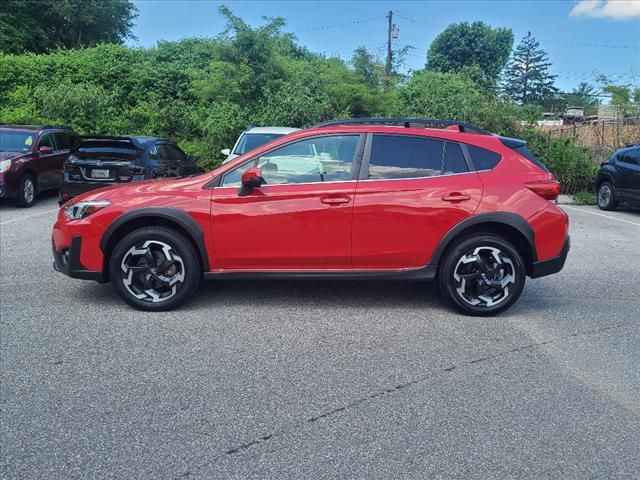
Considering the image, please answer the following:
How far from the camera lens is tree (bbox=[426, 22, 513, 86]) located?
69875 millimetres

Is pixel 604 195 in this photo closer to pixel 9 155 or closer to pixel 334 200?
pixel 334 200

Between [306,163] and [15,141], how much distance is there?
9359 millimetres

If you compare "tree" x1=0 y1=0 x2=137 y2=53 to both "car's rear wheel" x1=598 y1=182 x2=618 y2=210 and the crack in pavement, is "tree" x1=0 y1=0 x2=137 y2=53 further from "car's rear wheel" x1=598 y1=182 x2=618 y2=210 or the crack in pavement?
the crack in pavement

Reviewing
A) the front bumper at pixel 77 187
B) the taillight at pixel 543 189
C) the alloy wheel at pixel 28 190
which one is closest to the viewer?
the taillight at pixel 543 189

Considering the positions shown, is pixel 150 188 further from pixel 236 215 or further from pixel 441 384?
pixel 441 384

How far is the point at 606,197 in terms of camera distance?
13.4 metres

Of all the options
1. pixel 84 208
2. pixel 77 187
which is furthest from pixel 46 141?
pixel 84 208

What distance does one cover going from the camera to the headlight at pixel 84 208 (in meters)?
5.31

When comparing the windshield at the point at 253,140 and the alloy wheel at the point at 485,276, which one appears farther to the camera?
the windshield at the point at 253,140

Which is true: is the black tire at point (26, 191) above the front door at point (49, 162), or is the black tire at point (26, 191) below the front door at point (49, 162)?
below

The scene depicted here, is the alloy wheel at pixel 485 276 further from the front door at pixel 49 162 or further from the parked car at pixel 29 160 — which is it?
the front door at pixel 49 162

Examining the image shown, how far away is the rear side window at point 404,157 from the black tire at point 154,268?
185 cm

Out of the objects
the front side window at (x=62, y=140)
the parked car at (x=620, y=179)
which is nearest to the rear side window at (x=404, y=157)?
the parked car at (x=620, y=179)

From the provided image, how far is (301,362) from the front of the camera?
4.26m
